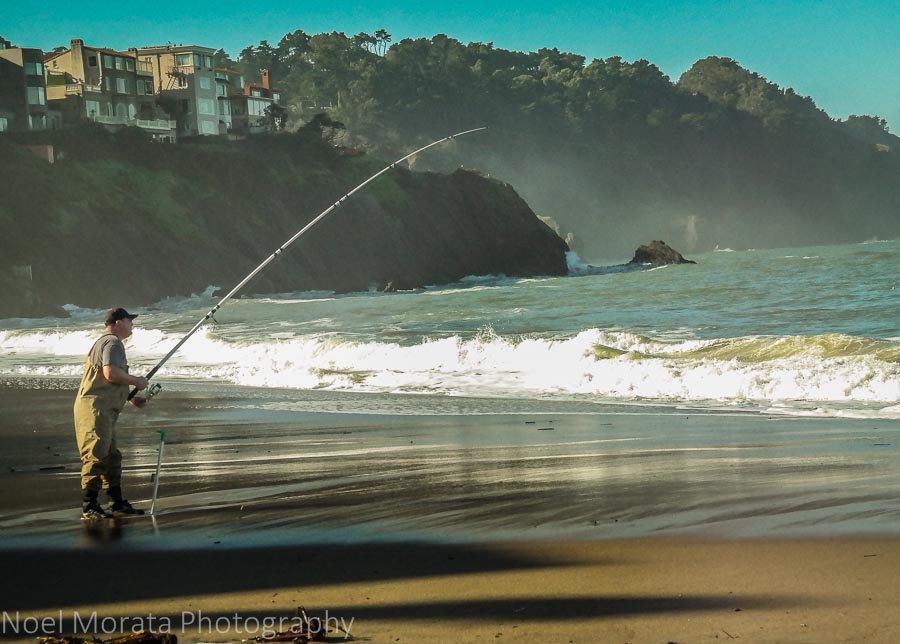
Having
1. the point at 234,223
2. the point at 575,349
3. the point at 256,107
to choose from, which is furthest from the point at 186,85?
the point at 575,349

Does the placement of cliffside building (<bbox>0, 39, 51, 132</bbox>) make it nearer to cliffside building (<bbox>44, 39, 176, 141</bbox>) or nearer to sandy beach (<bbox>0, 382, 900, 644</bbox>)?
cliffside building (<bbox>44, 39, 176, 141</bbox>)

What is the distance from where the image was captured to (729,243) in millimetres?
140375

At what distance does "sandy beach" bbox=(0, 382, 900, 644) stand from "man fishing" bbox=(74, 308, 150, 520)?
0.75ft

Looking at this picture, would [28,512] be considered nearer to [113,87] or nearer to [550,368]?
[550,368]

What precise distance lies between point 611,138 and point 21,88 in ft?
308

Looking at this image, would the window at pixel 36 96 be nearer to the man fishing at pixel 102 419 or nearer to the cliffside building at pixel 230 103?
the cliffside building at pixel 230 103

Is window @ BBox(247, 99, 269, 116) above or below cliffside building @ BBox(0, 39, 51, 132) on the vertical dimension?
above

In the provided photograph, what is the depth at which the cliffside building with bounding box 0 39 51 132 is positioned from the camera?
61.8 metres

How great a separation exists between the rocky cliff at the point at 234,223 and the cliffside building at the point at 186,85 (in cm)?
661

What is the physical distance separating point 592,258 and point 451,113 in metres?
24.2

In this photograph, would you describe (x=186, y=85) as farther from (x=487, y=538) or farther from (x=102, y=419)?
(x=487, y=538)

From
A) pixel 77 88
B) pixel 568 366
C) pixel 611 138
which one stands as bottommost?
pixel 568 366

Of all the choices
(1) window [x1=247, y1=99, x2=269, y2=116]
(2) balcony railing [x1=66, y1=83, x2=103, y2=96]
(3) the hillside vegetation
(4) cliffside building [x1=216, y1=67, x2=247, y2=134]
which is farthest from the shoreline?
(3) the hillside vegetation

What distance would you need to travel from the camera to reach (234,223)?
60.1m
